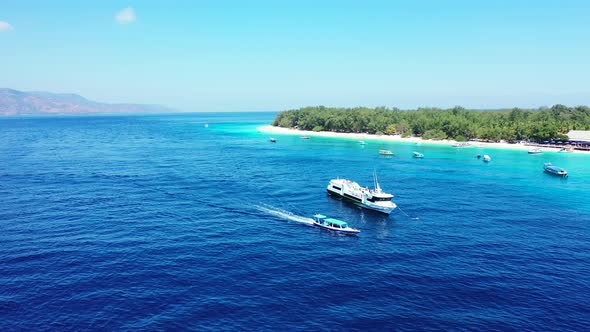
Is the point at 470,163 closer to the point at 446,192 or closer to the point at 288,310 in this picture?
the point at 446,192

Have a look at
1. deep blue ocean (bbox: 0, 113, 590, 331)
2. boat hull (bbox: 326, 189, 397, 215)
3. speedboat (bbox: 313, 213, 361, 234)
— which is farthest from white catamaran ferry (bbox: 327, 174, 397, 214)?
speedboat (bbox: 313, 213, 361, 234)

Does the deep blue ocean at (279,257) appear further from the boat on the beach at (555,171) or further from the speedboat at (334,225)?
the boat on the beach at (555,171)

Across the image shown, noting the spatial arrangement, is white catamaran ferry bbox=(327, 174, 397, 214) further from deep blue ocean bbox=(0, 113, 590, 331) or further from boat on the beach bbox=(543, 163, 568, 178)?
boat on the beach bbox=(543, 163, 568, 178)

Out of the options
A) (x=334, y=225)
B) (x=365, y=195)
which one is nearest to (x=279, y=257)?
(x=334, y=225)

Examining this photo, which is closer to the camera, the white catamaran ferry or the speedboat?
the speedboat

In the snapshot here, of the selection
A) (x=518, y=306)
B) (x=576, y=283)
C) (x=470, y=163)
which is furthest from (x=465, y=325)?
(x=470, y=163)

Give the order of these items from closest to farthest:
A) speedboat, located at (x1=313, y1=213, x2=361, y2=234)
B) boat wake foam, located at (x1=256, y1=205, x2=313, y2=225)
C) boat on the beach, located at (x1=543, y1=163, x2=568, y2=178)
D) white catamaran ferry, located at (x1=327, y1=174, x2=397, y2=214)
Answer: speedboat, located at (x1=313, y1=213, x2=361, y2=234) < boat wake foam, located at (x1=256, y1=205, x2=313, y2=225) < white catamaran ferry, located at (x1=327, y1=174, x2=397, y2=214) < boat on the beach, located at (x1=543, y1=163, x2=568, y2=178)
